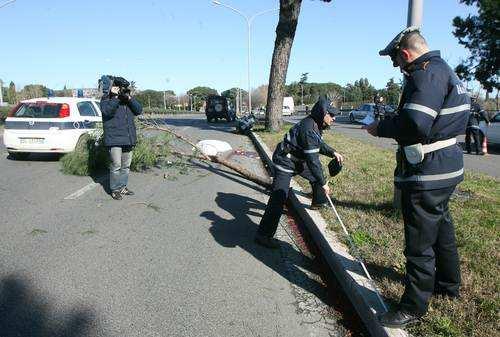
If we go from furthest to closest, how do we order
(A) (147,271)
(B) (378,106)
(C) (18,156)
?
(C) (18,156) < (B) (378,106) < (A) (147,271)

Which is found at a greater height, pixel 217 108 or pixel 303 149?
pixel 303 149

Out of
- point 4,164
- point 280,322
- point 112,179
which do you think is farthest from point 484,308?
point 4,164

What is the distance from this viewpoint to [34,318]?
3.50 metres

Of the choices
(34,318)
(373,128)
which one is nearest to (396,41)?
(373,128)

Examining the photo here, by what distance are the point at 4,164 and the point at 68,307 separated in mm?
8567

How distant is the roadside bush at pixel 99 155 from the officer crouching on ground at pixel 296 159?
5200 mm

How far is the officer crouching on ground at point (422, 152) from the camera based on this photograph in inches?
120

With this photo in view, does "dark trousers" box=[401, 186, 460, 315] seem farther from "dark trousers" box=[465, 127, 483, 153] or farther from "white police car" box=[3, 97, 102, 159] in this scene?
"dark trousers" box=[465, 127, 483, 153]

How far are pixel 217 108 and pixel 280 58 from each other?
1643 centimetres

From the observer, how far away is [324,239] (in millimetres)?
5070

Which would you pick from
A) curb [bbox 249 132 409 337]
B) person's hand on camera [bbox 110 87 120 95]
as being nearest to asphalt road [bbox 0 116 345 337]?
curb [bbox 249 132 409 337]

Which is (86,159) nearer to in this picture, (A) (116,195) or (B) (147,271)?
(A) (116,195)

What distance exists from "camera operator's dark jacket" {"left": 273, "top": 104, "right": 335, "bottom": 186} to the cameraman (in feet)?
10.1

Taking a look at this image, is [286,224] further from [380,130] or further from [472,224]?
[380,130]
